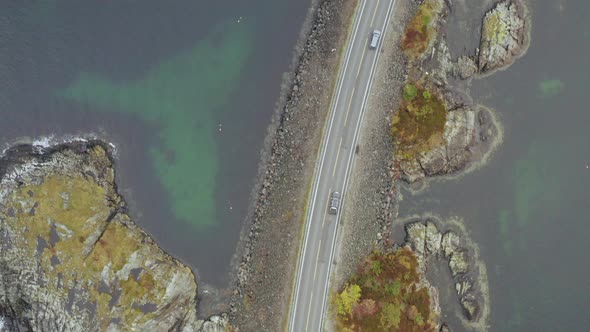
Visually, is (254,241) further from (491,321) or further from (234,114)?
(491,321)

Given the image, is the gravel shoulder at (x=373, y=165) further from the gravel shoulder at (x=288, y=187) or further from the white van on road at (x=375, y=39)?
the gravel shoulder at (x=288, y=187)

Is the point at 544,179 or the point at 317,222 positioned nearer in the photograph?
the point at 317,222

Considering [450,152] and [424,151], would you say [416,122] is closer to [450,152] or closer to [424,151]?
[424,151]

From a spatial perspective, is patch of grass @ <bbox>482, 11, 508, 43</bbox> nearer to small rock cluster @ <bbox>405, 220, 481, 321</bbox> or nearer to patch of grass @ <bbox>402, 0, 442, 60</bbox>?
patch of grass @ <bbox>402, 0, 442, 60</bbox>

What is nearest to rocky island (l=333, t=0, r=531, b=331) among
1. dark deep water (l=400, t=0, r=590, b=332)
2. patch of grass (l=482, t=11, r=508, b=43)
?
patch of grass (l=482, t=11, r=508, b=43)

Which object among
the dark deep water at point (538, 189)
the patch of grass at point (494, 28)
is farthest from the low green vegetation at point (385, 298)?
the patch of grass at point (494, 28)

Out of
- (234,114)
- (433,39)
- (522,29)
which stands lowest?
(234,114)

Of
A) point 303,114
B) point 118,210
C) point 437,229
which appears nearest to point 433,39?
point 303,114

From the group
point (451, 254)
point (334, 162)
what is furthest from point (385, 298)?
point (334, 162)
